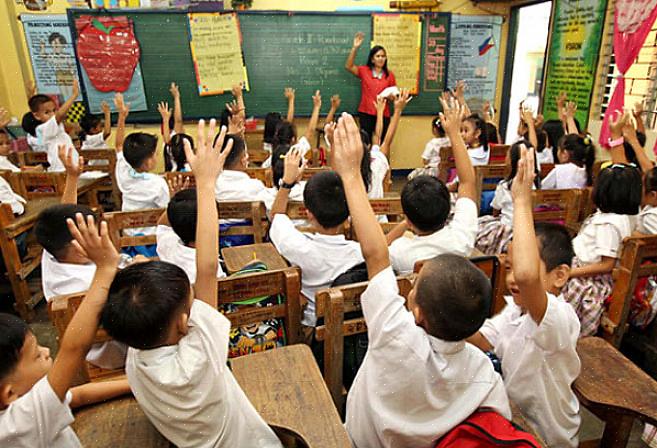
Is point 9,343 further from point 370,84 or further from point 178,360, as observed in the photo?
point 370,84

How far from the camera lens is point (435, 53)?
18.2 ft

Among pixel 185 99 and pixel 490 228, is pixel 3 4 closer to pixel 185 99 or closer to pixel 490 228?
pixel 185 99

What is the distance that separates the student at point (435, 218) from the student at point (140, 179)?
1.74 meters

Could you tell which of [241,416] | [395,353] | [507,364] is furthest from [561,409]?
[241,416]

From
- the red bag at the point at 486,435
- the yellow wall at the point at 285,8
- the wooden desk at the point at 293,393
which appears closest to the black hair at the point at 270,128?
the yellow wall at the point at 285,8

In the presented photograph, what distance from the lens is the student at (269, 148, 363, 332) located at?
1.69 meters

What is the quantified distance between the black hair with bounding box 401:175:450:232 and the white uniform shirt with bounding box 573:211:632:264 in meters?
0.77

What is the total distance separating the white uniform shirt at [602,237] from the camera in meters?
1.92

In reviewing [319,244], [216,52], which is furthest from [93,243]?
[216,52]

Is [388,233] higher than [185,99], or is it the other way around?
[185,99]

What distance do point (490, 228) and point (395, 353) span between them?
2.09m

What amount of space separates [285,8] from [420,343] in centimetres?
523

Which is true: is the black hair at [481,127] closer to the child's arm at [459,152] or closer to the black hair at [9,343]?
the child's arm at [459,152]

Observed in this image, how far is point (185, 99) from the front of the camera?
5297mm
